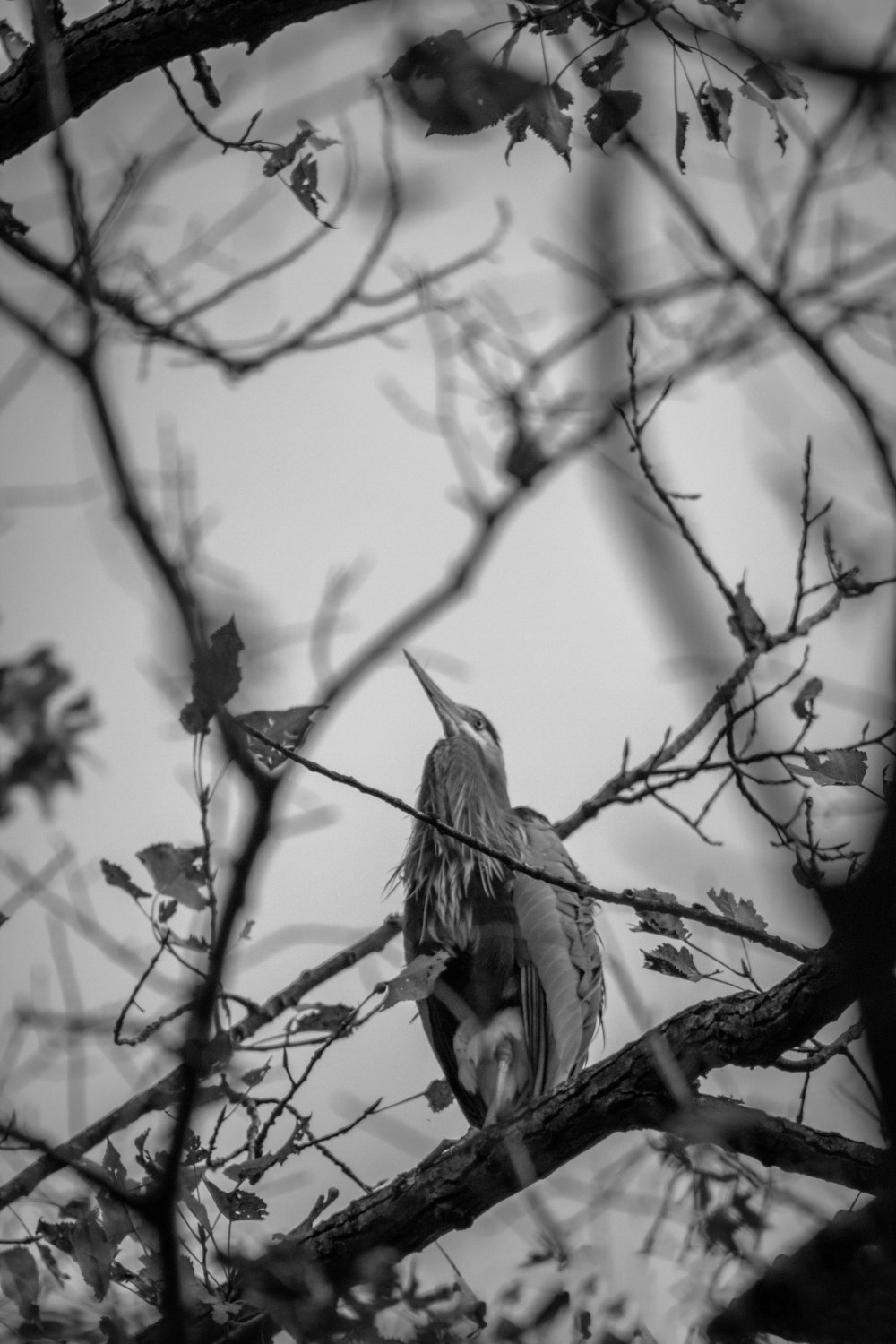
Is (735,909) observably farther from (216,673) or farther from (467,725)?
(467,725)

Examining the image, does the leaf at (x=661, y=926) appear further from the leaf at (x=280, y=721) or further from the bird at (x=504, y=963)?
the bird at (x=504, y=963)

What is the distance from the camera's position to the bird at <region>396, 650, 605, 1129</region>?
3.78 metres

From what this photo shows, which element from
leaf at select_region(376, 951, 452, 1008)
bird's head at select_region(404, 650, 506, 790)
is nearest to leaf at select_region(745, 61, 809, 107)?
leaf at select_region(376, 951, 452, 1008)

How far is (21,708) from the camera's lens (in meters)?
1.60

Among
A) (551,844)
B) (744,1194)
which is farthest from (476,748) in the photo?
(744,1194)

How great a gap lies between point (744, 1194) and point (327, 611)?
1.16 metres

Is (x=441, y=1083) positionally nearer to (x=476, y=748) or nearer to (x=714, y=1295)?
(x=714, y=1295)

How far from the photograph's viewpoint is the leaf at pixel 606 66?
2.08 meters

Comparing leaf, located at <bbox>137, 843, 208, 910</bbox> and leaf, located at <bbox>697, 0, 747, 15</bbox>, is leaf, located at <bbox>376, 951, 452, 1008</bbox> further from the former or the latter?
leaf, located at <bbox>697, 0, 747, 15</bbox>

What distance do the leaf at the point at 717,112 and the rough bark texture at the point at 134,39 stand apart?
0.84m

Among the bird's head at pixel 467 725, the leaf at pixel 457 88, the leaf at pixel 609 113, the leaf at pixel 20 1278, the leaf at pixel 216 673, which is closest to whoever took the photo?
the leaf at pixel 216 673

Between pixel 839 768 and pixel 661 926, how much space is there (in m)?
0.41

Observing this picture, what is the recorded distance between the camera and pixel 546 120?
203 centimetres

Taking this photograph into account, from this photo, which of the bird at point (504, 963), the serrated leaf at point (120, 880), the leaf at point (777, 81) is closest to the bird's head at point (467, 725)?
the bird at point (504, 963)
